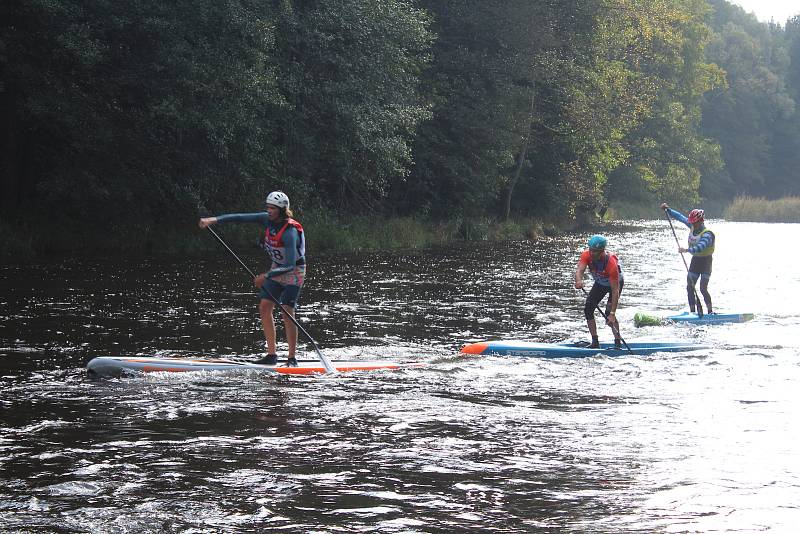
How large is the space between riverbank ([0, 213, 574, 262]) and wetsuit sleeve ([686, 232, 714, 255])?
1398 centimetres

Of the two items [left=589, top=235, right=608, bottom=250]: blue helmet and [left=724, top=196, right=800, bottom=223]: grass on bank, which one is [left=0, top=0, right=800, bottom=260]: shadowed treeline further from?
[left=724, top=196, right=800, bottom=223]: grass on bank

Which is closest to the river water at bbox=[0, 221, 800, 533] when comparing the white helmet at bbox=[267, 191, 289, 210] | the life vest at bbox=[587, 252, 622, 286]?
the life vest at bbox=[587, 252, 622, 286]

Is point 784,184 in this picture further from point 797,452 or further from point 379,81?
point 797,452

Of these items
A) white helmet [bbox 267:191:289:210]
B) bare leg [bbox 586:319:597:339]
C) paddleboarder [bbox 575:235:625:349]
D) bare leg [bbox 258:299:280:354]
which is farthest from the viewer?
bare leg [bbox 586:319:597:339]

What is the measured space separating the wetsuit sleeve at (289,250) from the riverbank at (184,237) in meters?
13.7

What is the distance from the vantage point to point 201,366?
11.4 metres

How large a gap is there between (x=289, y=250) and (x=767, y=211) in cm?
6213

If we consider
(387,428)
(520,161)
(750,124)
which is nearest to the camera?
(387,428)

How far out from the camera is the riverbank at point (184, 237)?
83.1 ft

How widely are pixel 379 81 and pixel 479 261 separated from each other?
22.0 feet

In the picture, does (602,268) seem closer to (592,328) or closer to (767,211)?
(592,328)

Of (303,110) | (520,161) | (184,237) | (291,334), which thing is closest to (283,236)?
(291,334)

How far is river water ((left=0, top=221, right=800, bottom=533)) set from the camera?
22.5 ft

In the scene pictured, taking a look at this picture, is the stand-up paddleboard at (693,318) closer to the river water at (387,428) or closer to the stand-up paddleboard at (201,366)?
the river water at (387,428)
